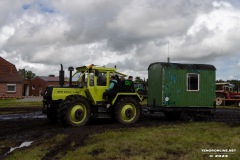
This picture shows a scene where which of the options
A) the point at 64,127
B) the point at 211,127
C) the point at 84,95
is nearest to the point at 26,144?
the point at 64,127

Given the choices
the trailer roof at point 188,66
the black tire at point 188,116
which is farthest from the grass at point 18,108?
the black tire at point 188,116

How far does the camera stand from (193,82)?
16.1 m

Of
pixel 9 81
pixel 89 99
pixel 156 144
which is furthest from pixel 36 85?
pixel 156 144

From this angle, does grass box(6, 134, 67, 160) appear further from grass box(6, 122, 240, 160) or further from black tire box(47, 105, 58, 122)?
black tire box(47, 105, 58, 122)

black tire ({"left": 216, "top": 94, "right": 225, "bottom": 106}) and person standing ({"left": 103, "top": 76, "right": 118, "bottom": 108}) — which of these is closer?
person standing ({"left": 103, "top": 76, "right": 118, "bottom": 108})

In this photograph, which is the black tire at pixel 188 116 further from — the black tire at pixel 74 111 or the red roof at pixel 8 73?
the red roof at pixel 8 73

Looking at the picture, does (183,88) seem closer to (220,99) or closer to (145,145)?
(145,145)

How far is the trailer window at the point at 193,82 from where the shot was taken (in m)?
16.0

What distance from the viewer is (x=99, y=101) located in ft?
45.9

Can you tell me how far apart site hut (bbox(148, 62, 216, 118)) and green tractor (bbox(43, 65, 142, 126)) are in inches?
67.5

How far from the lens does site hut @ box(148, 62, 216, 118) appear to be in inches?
615

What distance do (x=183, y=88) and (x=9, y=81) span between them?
3771 cm

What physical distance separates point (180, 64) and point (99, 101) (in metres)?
4.54

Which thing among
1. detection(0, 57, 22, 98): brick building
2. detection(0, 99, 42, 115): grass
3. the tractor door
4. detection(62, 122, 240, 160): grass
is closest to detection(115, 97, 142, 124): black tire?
the tractor door
